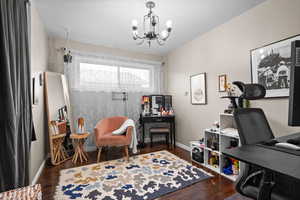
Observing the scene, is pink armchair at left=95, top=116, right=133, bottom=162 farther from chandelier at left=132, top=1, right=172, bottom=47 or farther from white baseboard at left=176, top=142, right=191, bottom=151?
chandelier at left=132, top=1, right=172, bottom=47

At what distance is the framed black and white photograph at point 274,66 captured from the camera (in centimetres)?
169

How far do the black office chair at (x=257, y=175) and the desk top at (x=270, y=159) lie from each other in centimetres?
9

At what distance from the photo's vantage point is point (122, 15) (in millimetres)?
2197

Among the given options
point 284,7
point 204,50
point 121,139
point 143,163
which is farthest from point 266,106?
point 121,139

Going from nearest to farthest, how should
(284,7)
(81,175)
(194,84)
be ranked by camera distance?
(284,7) < (81,175) < (194,84)

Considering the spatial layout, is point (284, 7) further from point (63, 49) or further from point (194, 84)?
point (63, 49)

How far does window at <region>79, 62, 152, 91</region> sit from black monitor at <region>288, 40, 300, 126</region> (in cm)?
319

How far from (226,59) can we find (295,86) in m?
2.04

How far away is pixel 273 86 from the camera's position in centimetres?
182

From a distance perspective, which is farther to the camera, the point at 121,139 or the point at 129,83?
the point at 129,83

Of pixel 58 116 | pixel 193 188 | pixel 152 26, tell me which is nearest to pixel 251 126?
pixel 193 188

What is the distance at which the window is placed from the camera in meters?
3.18

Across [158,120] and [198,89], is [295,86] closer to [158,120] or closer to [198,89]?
[198,89]

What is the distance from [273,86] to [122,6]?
2369mm
